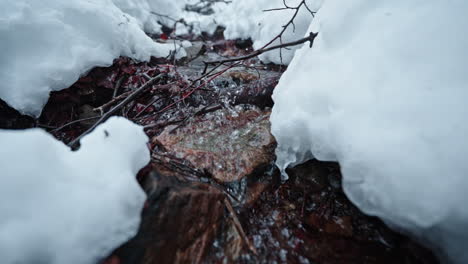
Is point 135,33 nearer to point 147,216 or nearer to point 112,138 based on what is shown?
point 112,138

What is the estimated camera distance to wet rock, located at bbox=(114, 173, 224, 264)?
801 millimetres

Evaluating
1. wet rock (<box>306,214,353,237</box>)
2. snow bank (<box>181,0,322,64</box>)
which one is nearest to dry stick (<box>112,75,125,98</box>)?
snow bank (<box>181,0,322,64</box>)

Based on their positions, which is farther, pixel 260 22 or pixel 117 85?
pixel 260 22

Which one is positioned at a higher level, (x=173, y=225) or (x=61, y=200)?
(x=61, y=200)

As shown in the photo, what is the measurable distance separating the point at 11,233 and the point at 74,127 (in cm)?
146

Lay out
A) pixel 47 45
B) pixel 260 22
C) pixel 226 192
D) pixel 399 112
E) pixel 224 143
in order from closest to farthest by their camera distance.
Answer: pixel 399 112 < pixel 226 192 < pixel 224 143 < pixel 47 45 < pixel 260 22

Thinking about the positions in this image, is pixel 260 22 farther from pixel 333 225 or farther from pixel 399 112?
pixel 333 225

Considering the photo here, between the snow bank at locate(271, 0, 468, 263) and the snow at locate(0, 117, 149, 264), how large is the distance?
99 cm

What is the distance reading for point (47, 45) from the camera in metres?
1.75

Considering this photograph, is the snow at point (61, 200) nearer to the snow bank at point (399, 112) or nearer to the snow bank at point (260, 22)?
→ the snow bank at point (399, 112)

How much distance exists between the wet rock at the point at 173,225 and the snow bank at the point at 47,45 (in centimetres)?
158

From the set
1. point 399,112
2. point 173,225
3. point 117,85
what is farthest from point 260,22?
point 173,225

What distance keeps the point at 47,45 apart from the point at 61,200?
1865mm

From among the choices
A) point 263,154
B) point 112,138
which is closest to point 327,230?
point 263,154
